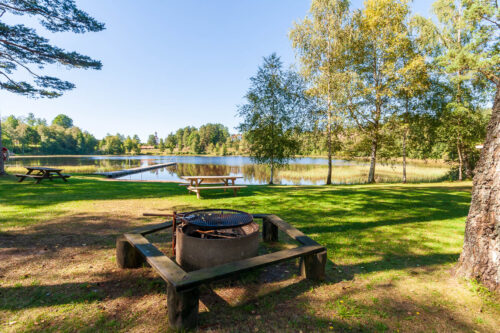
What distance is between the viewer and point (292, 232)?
4.09m

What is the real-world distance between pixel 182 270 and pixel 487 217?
4002mm

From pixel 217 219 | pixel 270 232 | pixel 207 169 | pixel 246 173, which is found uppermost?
pixel 217 219

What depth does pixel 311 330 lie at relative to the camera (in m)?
2.48

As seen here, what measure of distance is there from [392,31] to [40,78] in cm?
2353

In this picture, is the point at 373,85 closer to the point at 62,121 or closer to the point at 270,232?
the point at 270,232

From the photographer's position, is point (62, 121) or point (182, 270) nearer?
point (182, 270)

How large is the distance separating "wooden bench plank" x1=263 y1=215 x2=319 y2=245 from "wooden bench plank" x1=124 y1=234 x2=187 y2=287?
1.97 metres

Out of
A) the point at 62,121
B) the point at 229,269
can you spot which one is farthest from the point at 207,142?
the point at 229,269

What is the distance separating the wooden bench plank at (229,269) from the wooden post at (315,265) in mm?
163

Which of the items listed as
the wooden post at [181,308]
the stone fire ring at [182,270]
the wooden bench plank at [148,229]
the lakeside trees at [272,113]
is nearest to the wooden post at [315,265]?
the stone fire ring at [182,270]

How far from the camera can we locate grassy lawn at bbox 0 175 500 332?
8.49 ft

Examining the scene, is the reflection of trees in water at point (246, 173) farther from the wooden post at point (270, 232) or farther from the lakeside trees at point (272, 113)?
the wooden post at point (270, 232)

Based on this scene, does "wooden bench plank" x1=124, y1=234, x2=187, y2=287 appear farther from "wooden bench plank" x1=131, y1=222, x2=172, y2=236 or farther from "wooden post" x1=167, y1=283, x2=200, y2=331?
"wooden bench plank" x1=131, y1=222, x2=172, y2=236

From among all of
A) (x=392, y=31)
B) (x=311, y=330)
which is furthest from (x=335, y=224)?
(x=392, y=31)
